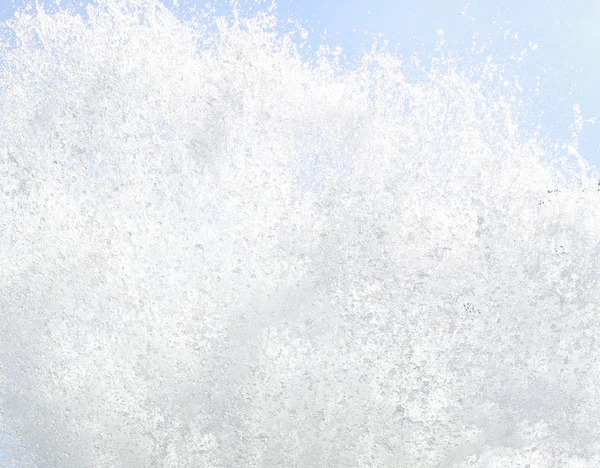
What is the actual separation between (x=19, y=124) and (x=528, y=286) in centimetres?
426

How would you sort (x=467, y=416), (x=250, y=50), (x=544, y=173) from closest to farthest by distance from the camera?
1. (x=467, y=416)
2. (x=544, y=173)
3. (x=250, y=50)

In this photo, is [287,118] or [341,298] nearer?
[341,298]

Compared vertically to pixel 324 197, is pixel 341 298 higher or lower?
lower

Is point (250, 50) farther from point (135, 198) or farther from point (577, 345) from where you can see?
point (577, 345)

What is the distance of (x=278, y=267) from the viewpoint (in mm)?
5719

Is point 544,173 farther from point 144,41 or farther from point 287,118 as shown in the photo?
point 144,41

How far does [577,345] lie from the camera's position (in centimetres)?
554

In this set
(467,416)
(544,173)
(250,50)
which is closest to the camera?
(467,416)

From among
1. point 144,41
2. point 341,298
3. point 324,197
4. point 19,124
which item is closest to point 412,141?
point 324,197

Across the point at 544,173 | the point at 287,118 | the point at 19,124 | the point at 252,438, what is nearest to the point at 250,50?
the point at 287,118

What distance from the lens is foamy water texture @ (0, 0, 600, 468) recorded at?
5516 millimetres

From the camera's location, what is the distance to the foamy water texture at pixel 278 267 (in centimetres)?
552

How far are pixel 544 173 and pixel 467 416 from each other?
1931 millimetres

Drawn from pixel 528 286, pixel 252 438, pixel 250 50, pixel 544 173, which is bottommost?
pixel 252 438
